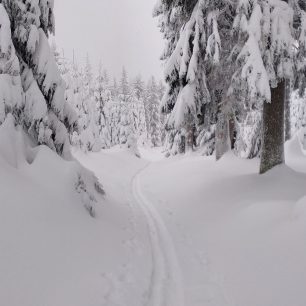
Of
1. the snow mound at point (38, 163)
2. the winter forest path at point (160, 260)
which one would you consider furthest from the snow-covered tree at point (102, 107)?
the snow mound at point (38, 163)

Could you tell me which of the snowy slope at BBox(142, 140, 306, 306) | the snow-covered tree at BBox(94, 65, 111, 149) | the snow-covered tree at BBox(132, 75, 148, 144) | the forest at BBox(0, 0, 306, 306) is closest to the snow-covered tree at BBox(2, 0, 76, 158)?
the forest at BBox(0, 0, 306, 306)

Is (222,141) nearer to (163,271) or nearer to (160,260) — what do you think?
(160,260)

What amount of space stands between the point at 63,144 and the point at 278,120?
6519 mm

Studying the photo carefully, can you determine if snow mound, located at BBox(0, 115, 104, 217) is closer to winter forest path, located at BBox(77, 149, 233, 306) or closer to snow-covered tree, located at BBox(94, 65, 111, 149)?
winter forest path, located at BBox(77, 149, 233, 306)

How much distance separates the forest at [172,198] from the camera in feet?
19.5

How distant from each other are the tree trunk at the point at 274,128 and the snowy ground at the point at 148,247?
18.5 inches

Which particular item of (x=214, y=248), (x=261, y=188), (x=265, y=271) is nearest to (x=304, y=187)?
(x=261, y=188)

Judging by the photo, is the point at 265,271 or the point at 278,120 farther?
the point at 278,120

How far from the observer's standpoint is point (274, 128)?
1134 centimetres

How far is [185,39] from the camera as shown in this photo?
12.5 metres

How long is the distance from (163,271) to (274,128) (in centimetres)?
631

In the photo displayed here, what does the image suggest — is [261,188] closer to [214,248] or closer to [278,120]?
[278,120]

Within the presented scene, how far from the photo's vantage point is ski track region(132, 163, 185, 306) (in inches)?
231

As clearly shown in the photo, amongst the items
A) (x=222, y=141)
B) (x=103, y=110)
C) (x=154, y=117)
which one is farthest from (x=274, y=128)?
(x=154, y=117)
